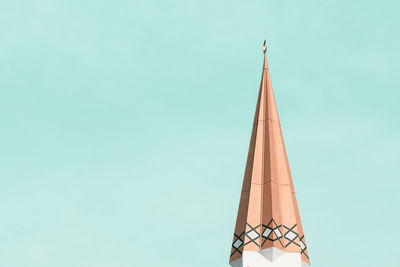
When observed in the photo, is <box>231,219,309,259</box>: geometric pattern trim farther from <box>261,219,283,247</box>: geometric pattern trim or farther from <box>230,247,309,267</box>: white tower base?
<box>230,247,309,267</box>: white tower base

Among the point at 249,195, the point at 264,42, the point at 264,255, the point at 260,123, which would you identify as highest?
Result: the point at 264,42

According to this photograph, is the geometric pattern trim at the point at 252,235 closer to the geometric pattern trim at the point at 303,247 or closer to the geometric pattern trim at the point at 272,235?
the geometric pattern trim at the point at 272,235

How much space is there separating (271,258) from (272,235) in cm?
91

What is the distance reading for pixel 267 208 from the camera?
138 ft

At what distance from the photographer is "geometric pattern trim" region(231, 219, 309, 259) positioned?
41344 millimetres

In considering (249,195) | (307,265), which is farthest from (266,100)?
(307,265)

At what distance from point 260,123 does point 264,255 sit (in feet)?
19.8

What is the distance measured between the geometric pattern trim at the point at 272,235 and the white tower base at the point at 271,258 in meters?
0.33

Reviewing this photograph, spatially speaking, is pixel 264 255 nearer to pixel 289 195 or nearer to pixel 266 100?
pixel 289 195

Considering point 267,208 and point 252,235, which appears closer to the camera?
point 252,235

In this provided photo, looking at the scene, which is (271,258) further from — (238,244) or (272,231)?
(238,244)

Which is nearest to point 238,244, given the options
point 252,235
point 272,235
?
point 252,235

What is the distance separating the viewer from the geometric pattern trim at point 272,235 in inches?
1628

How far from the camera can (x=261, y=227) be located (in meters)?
41.8
